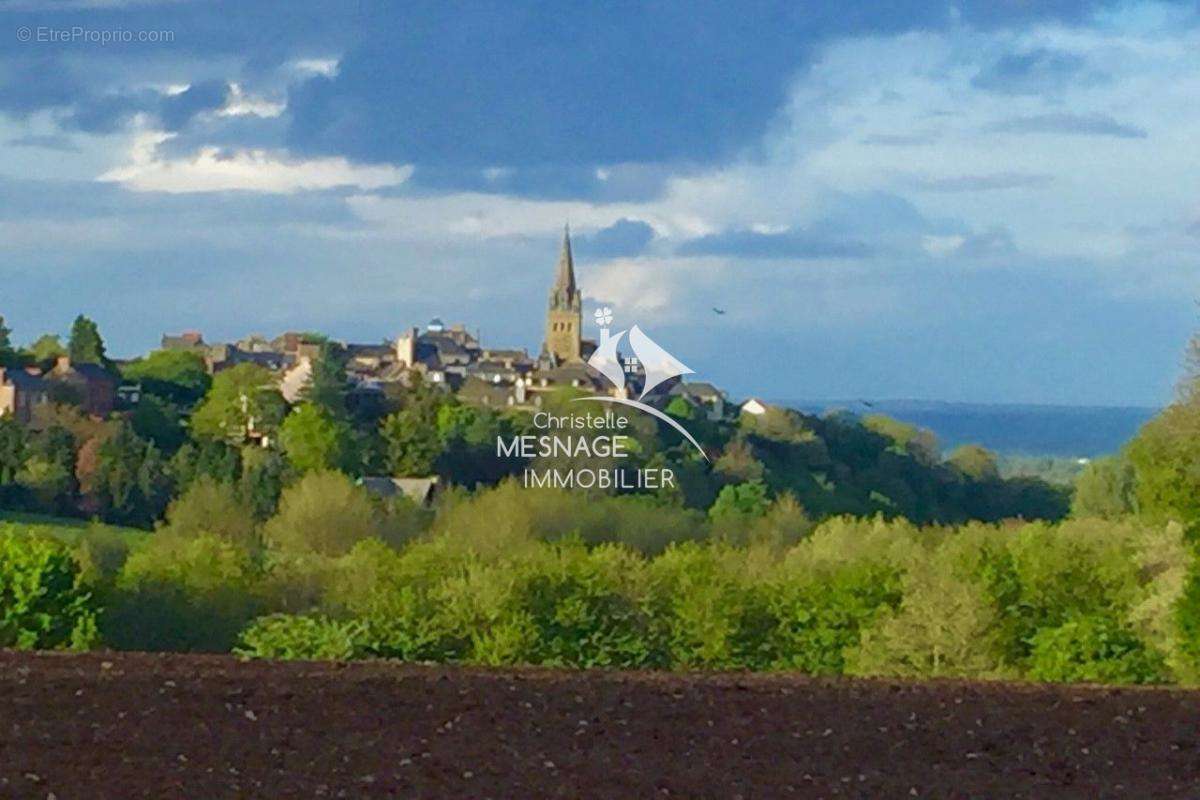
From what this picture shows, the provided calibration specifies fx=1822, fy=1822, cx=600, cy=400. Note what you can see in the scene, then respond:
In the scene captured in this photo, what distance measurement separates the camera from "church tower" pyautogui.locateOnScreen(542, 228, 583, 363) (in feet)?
169

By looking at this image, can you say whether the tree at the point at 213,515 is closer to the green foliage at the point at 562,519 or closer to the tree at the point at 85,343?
the green foliage at the point at 562,519

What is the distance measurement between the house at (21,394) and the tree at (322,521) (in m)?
22.0

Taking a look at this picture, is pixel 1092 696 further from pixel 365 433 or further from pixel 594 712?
pixel 365 433

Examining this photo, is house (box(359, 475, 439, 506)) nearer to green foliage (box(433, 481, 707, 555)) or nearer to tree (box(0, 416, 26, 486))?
green foliage (box(433, 481, 707, 555))

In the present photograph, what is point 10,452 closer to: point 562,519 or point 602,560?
point 562,519

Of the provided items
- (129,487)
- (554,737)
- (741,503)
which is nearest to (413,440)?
(129,487)

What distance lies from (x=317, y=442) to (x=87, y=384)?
49.2 ft

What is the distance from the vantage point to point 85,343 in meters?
80.6

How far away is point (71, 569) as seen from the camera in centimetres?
2414

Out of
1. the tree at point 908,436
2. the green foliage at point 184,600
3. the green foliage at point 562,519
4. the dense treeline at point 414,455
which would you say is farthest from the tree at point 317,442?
the green foliage at point 184,600

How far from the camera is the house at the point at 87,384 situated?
68.6 meters

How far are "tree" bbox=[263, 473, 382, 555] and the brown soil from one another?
103 ft

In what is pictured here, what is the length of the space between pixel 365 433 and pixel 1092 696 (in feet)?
166

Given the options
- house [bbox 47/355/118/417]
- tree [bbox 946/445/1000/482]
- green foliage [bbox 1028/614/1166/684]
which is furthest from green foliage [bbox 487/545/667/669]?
house [bbox 47/355/118/417]
